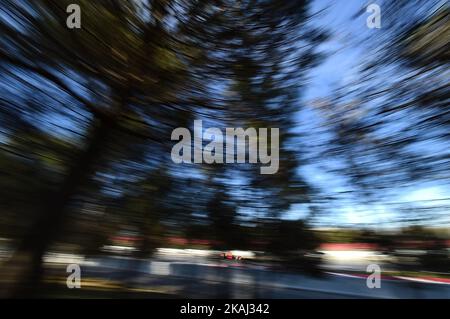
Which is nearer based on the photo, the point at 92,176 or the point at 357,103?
the point at 92,176

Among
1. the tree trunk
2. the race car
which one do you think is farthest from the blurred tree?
the race car

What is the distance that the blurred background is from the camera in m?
1.56

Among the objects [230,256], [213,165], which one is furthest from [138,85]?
[230,256]

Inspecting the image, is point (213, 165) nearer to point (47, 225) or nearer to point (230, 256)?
point (230, 256)

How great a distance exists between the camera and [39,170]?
1.55 m

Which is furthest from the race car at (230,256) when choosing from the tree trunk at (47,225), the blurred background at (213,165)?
the tree trunk at (47,225)

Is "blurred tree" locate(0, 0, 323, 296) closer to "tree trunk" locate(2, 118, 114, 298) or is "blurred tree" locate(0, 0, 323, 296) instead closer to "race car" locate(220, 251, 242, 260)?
"tree trunk" locate(2, 118, 114, 298)

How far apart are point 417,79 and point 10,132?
5.44 ft

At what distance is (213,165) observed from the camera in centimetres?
184

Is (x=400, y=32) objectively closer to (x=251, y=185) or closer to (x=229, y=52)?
(x=229, y=52)

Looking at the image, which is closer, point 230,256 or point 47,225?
point 47,225

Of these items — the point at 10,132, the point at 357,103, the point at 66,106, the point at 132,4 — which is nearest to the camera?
the point at 10,132

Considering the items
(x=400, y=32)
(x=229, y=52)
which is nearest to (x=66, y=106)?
(x=229, y=52)

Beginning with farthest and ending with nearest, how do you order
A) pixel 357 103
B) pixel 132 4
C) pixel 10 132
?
pixel 357 103
pixel 132 4
pixel 10 132
